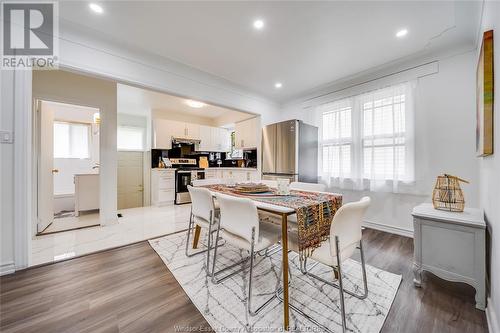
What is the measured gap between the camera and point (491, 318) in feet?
3.86

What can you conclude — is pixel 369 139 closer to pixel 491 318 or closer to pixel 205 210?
pixel 491 318

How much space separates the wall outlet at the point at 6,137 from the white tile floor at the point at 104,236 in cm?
128

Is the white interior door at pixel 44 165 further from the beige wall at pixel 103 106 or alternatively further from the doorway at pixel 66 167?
the beige wall at pixel 103 106

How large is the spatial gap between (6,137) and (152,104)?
3.07 m

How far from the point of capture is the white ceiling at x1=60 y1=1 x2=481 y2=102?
1744 millimetres

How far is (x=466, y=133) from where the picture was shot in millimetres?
2244

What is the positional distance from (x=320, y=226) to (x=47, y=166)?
417cm

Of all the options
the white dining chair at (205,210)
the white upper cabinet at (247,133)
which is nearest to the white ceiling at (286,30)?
the white upper cabinet at (247,133)

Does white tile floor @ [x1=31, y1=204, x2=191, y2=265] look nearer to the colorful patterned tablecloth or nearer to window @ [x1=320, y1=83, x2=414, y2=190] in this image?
the colorful patterned tablecloth

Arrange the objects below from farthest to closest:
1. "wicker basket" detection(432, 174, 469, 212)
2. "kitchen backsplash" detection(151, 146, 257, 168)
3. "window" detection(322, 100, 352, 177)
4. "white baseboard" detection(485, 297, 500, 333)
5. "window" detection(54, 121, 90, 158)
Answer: "kitchen backsplash" detection(151, 146, 257, 168), "window" detection(54, 121, 90, 158), "window" detection(322, 100, 352, 177), "wicker basket" detection(432, 174, 469, 212), "white baseboard" detection(485, 297, 500, 333)

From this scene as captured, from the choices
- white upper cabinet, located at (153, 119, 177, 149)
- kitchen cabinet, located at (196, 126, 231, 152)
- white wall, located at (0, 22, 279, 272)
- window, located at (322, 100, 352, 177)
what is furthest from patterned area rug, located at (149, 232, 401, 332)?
kitchen cabinet, located at (196, 126, 231, 152)

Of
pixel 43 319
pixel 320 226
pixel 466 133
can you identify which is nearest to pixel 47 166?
pixel 43 319

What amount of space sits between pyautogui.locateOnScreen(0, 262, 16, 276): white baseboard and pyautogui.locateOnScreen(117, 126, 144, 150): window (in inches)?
146

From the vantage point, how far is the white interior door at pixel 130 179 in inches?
188
